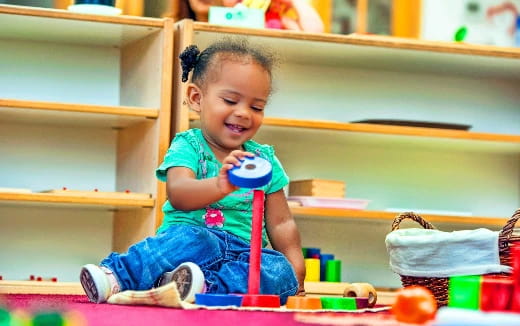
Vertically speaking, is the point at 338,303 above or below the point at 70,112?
below

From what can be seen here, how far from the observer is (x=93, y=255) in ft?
10.5

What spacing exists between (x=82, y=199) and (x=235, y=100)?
2.70 ft

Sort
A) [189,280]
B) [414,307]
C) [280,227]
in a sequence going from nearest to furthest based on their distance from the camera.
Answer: [414,307] → [189,280] → [280,227]

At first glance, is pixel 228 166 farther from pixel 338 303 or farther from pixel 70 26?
pixel 70 26

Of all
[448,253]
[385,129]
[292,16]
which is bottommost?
[448,253]

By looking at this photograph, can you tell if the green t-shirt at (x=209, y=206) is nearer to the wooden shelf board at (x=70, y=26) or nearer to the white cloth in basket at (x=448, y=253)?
the white cloth in basket at (x=448, y=253)

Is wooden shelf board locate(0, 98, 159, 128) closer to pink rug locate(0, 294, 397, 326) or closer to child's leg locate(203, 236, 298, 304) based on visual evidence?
child's leg locate(203, 236, 298, 304)

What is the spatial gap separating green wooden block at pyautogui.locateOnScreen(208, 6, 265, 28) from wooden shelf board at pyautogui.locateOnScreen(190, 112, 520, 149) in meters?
0.29

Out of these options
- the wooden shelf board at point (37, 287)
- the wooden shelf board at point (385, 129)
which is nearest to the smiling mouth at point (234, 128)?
the wooden shelf board at point (385, 129)

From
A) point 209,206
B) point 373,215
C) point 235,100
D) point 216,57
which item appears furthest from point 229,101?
point 373,215

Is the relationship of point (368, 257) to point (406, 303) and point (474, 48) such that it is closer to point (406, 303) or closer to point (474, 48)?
point (474, 48)

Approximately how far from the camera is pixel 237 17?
3068 mm

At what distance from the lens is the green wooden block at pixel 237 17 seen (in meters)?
3.05

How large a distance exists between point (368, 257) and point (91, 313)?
1905 mm
